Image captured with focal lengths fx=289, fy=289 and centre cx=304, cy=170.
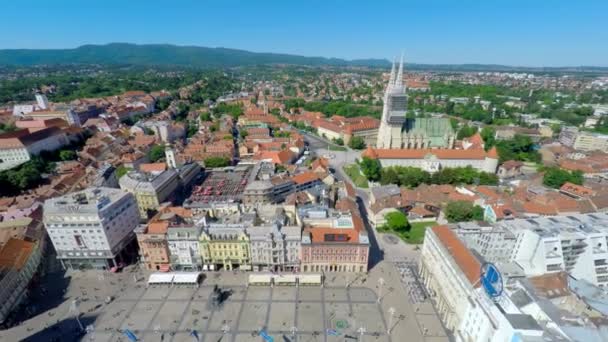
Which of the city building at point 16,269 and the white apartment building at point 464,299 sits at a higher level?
the white apartment building at point 464,299

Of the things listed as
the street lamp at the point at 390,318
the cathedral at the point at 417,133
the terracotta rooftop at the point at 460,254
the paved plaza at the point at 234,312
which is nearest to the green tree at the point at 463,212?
the terracotta rooftop at the point at 460,254

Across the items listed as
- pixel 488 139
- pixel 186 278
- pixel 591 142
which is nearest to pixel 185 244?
pixel 186 278

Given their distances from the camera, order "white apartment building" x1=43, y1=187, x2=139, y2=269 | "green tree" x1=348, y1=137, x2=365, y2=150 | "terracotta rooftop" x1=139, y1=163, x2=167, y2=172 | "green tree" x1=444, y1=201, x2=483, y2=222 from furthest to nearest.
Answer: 1. "green tree" x1=348, y1=137, x2=365, y2=150
2. "terracotta rooftop" x1=139, y1=163, x2=167, y2=172
3. "green tree" x1=444, y1=201, x2=483, y2=222
4. "white apartment building" x1=43, y1=187, x2=139, y2=269

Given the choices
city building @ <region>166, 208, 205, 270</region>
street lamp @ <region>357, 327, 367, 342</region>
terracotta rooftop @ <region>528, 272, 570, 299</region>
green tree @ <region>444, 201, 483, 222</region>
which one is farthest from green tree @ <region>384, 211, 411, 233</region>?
city building @ <region>166, 208, 205, 270</region>

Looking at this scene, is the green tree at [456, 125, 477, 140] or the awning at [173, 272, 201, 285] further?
the green tree at [456, 125, 477, 140]

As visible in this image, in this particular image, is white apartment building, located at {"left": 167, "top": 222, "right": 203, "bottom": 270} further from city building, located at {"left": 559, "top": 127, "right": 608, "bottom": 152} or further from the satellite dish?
city building, located at {"left": 559, "top": 127, "right": 608, "bottom": 152}

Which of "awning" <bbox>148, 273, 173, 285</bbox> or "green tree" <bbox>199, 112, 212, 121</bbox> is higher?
"green tree" <bbox>199, 112, 212, 121</bbox>

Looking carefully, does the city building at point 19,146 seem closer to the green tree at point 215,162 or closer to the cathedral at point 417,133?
the green tree at point 215,162
